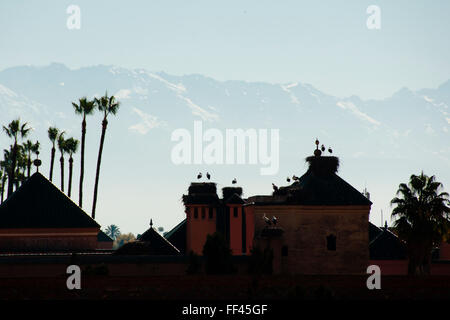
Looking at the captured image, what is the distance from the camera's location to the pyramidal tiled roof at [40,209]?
228ft

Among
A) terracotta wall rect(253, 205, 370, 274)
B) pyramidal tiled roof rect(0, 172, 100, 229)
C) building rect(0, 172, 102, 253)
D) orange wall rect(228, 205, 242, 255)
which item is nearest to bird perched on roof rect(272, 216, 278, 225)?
terracotta wall rect(253, 205, 370, 274)

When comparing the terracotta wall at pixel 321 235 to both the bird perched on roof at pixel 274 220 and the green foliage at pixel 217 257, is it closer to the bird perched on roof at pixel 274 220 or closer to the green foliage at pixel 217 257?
the bird perched on roof at pixel 274 220

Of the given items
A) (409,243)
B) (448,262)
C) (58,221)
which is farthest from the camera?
(448,262)

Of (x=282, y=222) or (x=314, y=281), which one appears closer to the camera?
(x=314, y=281)

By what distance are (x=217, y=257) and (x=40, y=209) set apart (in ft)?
60.5

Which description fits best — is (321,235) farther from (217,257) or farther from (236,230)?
(236,230)

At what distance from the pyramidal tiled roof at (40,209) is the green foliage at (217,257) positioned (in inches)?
631

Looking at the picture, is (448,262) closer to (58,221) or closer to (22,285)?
(58,221)

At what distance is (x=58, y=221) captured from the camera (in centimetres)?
7019

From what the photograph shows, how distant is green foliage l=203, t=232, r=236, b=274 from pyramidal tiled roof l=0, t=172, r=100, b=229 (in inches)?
631

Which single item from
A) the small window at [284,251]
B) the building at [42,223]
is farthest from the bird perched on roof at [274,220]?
the building at [42,223]

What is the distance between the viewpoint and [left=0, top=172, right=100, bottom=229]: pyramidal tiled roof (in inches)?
2741

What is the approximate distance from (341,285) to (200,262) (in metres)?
14.1
